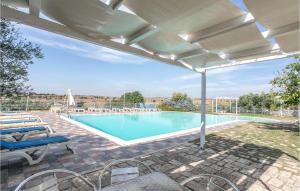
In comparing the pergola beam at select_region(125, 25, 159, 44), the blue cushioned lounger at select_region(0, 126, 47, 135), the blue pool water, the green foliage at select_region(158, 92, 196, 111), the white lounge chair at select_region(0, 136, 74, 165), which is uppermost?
the pergola beam at select_region(125, 25, 159, 44)

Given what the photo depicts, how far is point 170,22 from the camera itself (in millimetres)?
2809

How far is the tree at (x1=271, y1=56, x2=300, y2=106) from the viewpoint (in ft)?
29.9

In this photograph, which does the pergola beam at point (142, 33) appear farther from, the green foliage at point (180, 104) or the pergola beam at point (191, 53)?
the green foliage at point (180, 104)

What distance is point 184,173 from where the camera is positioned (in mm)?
3729

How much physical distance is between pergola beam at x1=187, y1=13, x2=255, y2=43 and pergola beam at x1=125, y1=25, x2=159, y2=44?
772mm

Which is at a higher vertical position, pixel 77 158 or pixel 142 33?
pixel 142 33

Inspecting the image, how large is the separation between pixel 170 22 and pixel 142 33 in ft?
2.25

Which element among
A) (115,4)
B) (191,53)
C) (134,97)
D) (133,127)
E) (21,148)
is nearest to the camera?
(115,4)

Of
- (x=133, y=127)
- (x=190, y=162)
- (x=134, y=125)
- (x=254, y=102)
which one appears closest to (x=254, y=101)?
(x=254, y=102)

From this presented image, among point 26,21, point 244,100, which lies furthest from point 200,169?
point 244,100

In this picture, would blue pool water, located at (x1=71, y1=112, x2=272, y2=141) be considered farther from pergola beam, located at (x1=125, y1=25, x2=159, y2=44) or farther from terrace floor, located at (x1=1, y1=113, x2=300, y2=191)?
pergola beam, located at (x1=125, y1=25, x2=159, y2=44)

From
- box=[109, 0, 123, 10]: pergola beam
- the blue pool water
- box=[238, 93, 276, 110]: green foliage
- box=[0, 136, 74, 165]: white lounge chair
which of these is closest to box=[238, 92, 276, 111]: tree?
box=[238, 93, 276, 110]: green foliage

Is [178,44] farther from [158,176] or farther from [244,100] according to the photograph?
[244,100]

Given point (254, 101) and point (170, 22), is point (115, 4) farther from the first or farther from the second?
point (254, 101)
